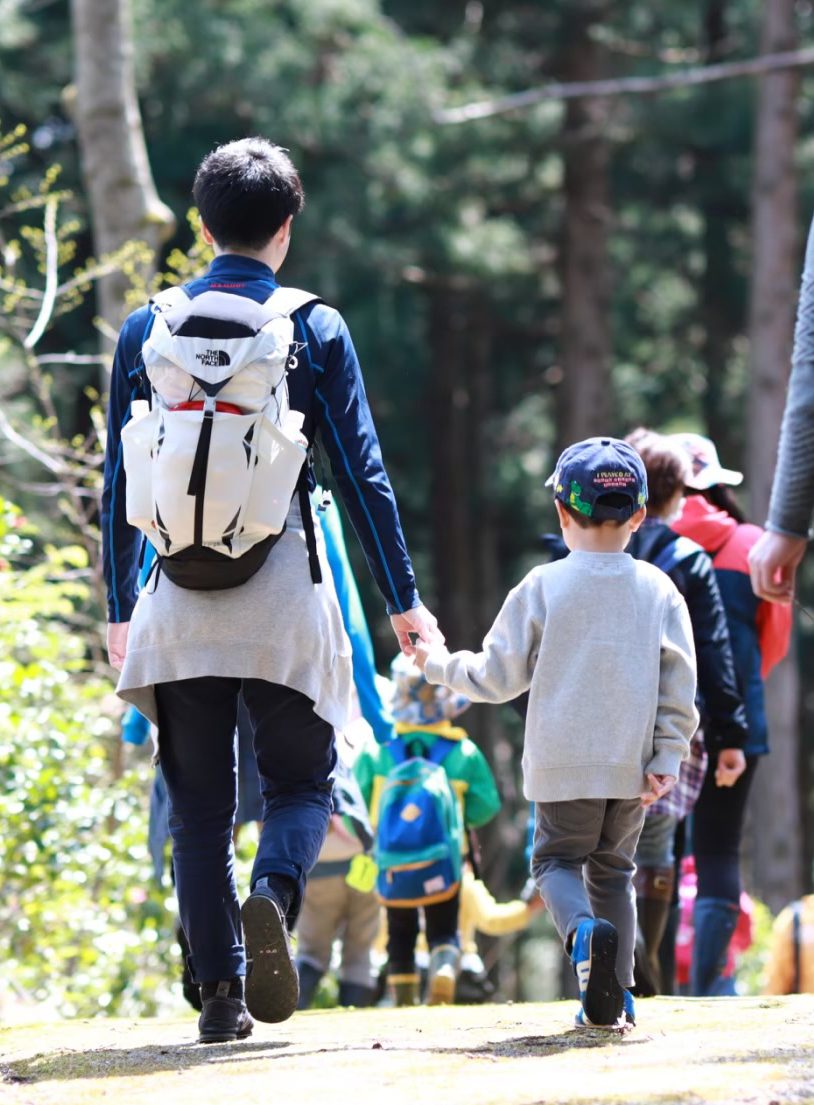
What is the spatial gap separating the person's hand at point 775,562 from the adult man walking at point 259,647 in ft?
2.50

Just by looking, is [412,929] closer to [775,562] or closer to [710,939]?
[710,939]

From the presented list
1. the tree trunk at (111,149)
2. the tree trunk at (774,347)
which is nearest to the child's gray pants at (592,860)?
the tree trunk at (111,149)

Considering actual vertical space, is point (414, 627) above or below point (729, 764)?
above

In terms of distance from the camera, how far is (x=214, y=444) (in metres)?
3.65

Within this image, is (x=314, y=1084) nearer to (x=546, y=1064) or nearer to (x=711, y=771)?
(x=546, y=1064)

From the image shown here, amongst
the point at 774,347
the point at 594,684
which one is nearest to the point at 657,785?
the point at 594,684

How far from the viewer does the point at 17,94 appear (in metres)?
15.2

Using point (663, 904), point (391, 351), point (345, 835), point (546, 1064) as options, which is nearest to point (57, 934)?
point (345, 835)

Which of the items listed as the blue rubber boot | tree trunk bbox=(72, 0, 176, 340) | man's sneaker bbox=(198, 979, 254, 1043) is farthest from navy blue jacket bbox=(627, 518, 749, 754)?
tree trunk bbox=(72, 0, 176, 340)

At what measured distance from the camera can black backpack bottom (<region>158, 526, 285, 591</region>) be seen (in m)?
3.73

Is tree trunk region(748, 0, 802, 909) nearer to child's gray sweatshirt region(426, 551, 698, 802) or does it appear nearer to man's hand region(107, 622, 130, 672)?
child's gray sweatshirt region(426, 551, 698, 802)

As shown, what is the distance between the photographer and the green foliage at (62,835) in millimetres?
6535

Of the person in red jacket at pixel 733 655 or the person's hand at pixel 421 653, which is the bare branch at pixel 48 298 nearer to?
the person in red jacket at pixel 733 655

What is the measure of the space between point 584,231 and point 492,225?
1100 mm
